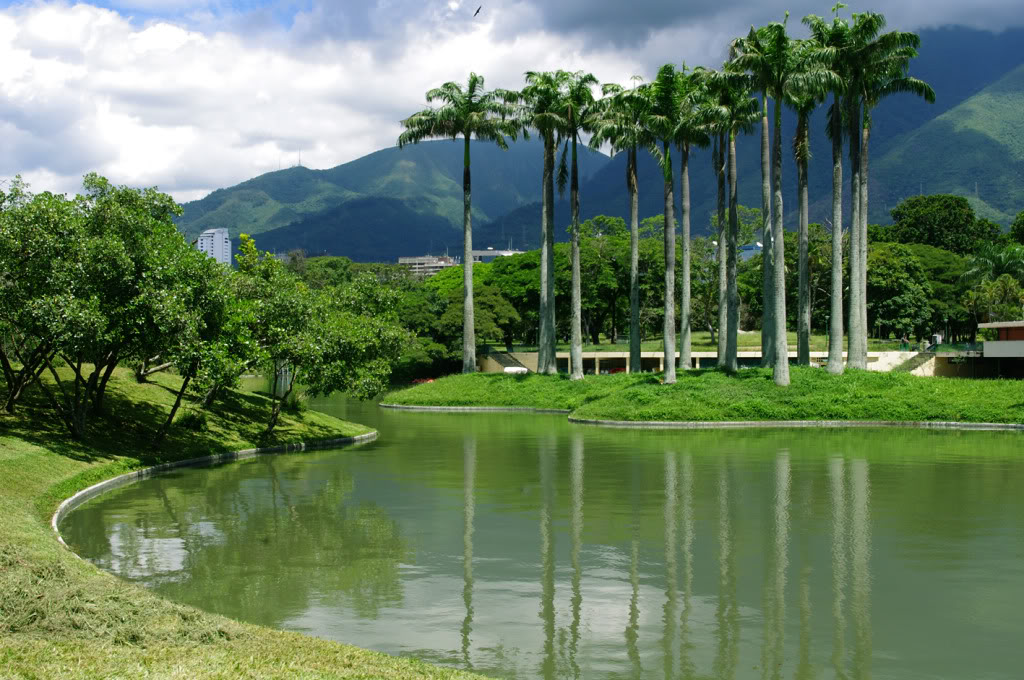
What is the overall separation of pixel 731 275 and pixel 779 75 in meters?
10.3

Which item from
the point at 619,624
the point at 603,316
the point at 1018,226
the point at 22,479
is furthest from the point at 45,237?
the point at 1018,226

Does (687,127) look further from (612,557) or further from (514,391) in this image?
(612,557)

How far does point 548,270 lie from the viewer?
5938cm

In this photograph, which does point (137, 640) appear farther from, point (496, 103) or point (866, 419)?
point (496, 103)

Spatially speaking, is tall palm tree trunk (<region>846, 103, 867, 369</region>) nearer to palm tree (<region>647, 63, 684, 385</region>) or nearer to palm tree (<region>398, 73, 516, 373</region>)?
palm tree (<region>647, 63, 684, 385</region>)

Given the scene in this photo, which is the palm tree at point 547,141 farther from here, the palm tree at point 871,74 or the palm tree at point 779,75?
the palm tree at point 871,74

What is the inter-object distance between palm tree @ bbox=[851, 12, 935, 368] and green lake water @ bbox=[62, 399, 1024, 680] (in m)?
19.1

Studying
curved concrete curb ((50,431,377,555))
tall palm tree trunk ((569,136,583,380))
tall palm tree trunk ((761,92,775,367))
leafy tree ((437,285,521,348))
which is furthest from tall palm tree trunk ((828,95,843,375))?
leafy tree ((437,285,521,348))

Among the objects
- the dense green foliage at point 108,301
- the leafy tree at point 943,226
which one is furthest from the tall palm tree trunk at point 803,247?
the leafy tree at point 943,226

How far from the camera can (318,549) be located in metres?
17.9

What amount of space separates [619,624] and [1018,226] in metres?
93.6

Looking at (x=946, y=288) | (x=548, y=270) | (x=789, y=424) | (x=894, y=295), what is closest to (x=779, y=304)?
(x=789, y=424)

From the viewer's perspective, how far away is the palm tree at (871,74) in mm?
47031

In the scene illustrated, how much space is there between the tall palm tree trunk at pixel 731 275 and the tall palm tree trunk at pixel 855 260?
5809 mm
